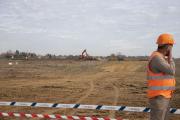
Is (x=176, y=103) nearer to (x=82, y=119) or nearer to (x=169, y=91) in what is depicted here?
(x=82, y=119)

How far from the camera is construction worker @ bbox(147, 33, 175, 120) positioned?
5876mm

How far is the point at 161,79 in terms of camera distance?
19.4ft

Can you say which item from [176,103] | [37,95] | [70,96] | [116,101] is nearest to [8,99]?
[37,95]

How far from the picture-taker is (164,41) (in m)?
5.89

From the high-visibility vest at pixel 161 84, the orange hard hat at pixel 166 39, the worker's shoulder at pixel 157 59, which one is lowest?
the high-visibility vest at pixel 161 84

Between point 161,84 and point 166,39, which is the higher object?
point 166,39

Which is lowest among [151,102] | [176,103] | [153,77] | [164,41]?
[176,103]

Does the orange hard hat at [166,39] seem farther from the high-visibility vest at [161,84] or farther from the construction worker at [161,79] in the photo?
the high-visibility vest at [161,84]

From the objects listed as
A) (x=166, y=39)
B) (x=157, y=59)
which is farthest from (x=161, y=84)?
(x=166, y=39)

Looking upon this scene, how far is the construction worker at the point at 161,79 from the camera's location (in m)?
5.88

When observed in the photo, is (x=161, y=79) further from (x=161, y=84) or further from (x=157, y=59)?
(x=157, y=59)

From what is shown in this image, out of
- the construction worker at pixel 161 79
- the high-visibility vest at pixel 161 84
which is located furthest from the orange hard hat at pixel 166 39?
the high-visibility vest at pixel 161 84

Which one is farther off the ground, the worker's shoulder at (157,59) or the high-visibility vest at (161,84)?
the worker's shoulder at (157,59)

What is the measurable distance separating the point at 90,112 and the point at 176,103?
4409 mm
